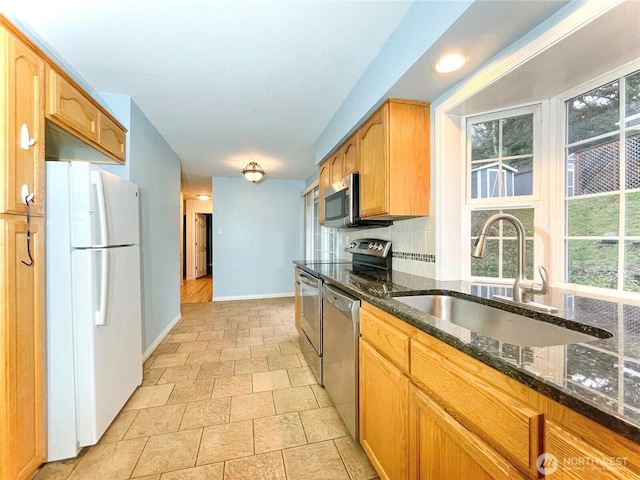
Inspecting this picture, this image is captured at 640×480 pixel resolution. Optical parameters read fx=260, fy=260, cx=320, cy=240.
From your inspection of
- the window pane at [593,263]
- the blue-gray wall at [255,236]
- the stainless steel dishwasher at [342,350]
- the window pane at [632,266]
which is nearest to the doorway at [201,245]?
the blue-gray wall at [255,236]

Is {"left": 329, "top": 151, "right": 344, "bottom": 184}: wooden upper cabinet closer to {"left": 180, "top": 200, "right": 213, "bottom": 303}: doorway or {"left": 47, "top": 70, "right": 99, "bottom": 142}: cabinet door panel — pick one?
{"left": 47, "top": 70, "right": 99, "bottom": 142}: cabinet door panel

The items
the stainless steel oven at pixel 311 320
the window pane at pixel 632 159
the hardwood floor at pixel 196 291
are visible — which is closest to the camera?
the window pane at pixel 632 159

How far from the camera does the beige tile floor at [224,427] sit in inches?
54.0

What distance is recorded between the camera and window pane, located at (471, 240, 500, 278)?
5.38 ft

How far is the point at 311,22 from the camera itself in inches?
57.8

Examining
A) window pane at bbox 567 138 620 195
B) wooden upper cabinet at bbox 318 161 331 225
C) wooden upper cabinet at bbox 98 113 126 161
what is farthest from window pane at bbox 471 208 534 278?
wooden upper cabinet at bbox 98 113 126 161

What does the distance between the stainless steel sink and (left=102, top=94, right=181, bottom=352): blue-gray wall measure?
259 cm

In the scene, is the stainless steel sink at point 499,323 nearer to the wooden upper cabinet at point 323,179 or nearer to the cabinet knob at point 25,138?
the wooden upper cabinet at point 323,179

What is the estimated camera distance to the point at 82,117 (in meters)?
1.77

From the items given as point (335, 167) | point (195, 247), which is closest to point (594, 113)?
point (335, 167)

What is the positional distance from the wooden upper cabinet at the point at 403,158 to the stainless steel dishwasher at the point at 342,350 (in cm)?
69

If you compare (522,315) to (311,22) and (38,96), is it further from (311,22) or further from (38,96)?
(38,96)

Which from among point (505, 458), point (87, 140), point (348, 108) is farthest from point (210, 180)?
point (505, 458)

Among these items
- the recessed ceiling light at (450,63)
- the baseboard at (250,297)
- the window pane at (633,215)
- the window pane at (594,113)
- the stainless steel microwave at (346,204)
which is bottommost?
the baseboard at (250,297)
